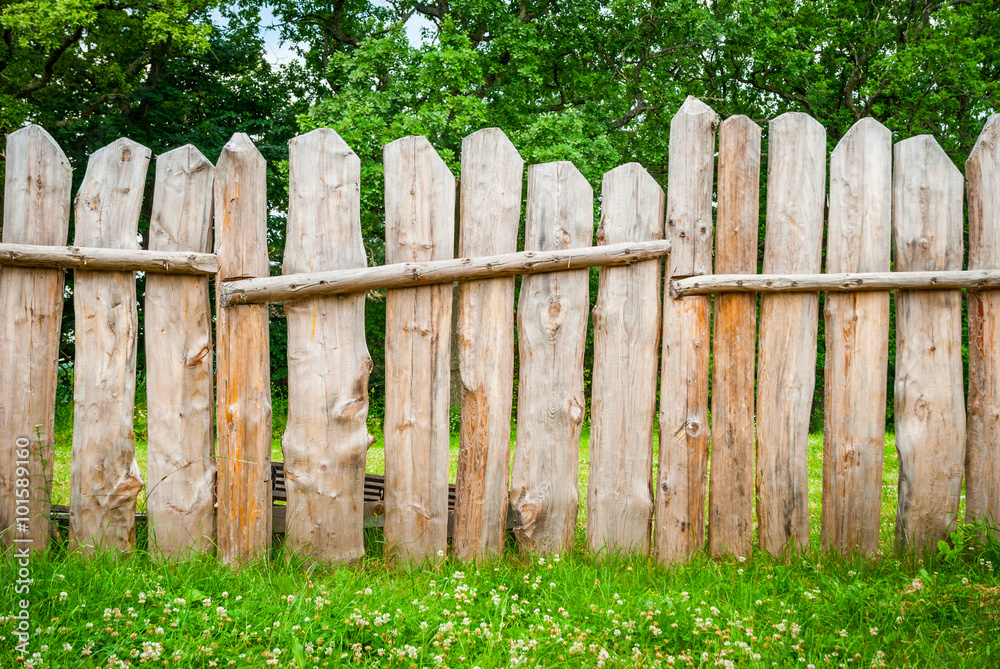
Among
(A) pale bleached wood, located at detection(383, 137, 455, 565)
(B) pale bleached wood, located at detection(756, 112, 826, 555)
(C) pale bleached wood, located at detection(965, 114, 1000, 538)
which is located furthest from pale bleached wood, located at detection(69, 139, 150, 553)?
(C) pale bleached wood, located at detection(965, 114, 1000, 538)

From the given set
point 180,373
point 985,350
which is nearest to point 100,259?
point 180,373

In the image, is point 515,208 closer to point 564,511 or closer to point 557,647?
point 564,511

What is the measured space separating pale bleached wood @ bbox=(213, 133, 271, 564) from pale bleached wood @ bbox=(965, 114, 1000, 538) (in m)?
3.18

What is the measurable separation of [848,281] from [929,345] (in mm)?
496

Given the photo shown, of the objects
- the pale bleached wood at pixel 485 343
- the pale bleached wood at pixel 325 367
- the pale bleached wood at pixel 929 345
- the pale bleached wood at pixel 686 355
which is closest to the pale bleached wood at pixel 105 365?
the pale bleached wood at pixel 325 367

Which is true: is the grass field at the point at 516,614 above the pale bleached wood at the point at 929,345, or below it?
below

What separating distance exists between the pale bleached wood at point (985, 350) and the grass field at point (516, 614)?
0.79 ft

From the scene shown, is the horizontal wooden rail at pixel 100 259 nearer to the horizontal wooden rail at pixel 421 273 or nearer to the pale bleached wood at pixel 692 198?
the horizontal wooden rail at pixel 421 273

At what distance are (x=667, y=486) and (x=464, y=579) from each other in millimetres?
1003

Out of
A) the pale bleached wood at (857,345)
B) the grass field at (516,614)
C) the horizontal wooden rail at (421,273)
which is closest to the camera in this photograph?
the grass field at (516,614)

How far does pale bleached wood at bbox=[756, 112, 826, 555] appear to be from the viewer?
2.94 m

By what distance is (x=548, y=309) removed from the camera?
2.95 m

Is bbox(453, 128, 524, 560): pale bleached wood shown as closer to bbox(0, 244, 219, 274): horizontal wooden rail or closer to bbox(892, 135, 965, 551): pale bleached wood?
bbox(0, 244, 219, 274): horizontal wooden rail

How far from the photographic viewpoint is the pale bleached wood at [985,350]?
292 cm
